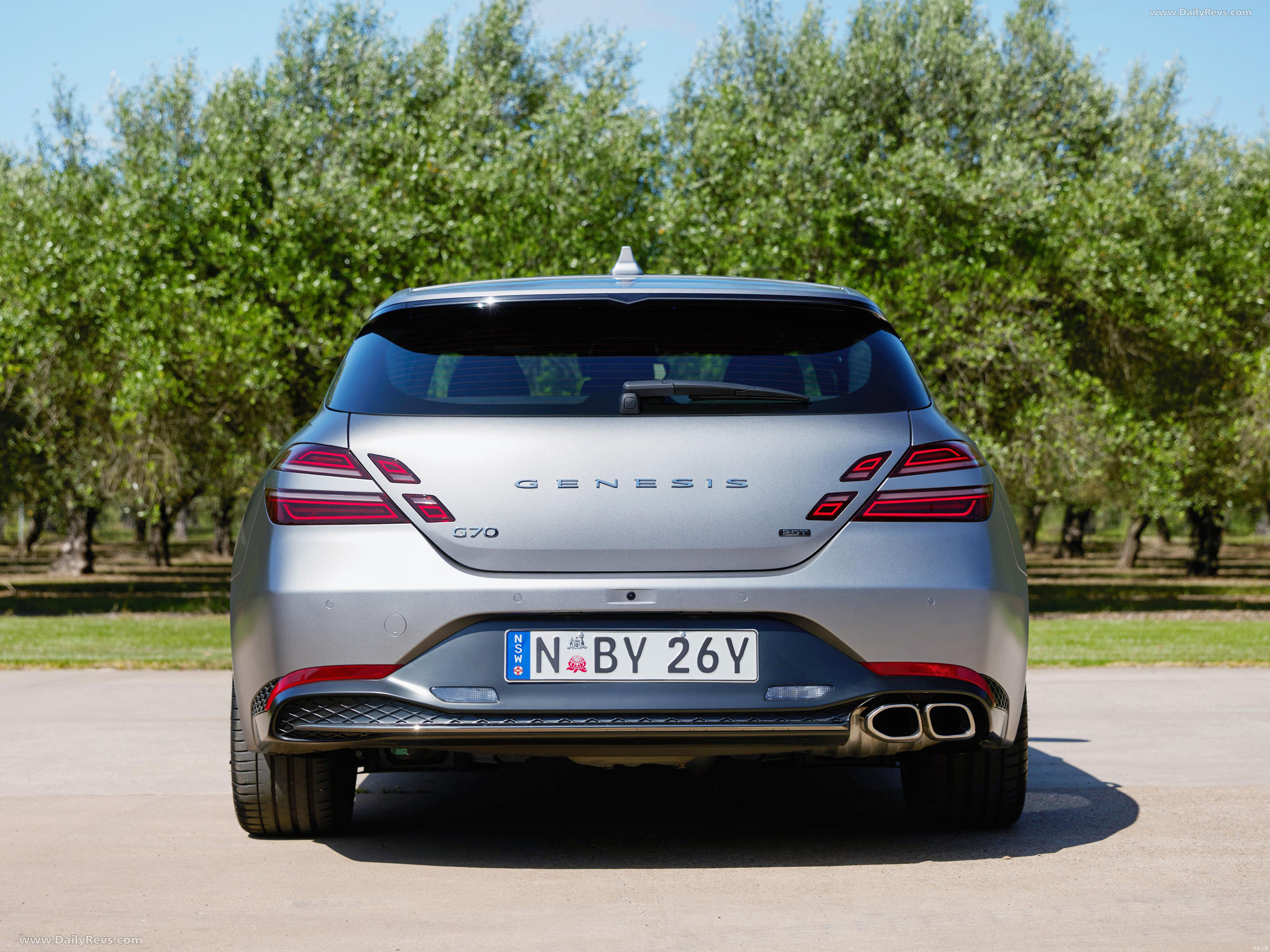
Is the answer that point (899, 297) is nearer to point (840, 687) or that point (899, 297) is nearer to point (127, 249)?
point (127, 249)

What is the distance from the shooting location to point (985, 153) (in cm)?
1922

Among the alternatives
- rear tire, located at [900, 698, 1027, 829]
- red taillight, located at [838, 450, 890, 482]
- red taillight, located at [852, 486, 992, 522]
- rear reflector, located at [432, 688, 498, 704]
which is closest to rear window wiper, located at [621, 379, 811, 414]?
red taillight, located at [838, 450, 890, 482]

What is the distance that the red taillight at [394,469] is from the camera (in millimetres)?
3562

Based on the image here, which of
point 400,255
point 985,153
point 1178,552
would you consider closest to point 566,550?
point 400,255

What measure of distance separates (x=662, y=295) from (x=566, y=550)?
83cm

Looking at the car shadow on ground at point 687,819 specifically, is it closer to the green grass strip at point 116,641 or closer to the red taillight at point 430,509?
the red taillight at point 430,509

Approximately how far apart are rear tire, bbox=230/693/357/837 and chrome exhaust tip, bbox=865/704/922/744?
1.64m

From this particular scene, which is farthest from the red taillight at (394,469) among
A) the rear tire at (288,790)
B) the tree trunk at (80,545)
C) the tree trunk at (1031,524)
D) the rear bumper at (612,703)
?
the tree trunk at (1031,524)

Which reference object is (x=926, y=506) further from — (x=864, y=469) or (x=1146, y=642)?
(x=1146, y=642)

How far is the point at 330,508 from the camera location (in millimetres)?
3607

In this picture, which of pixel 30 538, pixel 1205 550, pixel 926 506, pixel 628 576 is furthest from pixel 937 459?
pixel 30 538

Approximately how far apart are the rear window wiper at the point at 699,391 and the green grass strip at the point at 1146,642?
6632 mm

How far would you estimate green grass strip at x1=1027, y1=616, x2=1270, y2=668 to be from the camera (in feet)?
37.2

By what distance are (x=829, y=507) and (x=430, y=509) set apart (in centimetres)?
106
